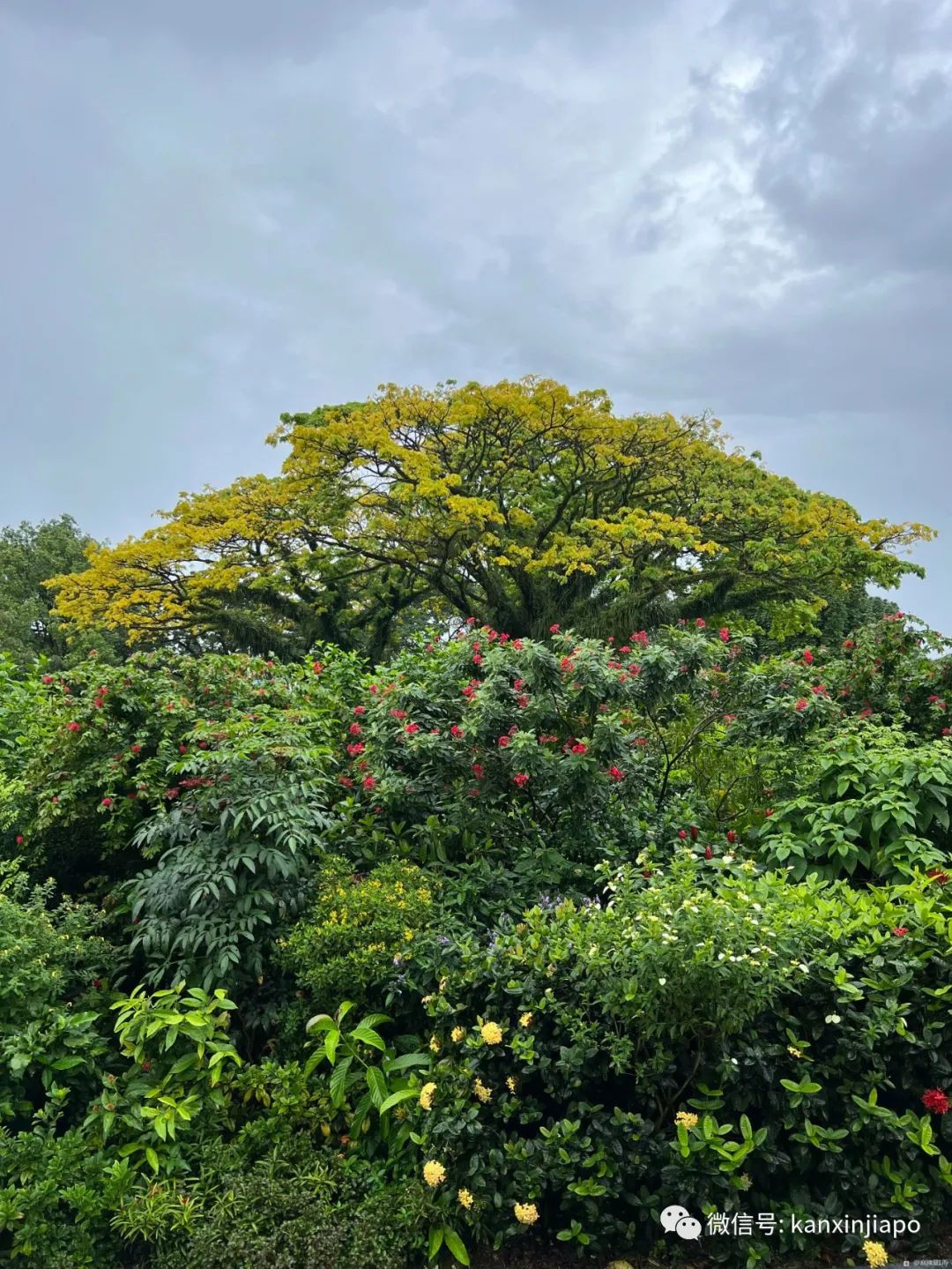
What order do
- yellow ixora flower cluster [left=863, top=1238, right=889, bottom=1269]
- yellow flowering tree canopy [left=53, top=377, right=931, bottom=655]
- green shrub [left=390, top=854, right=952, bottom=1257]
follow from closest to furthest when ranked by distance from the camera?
yellow ixora flower cluster [left=863, top=1238, right=889, bottom=1269] < green shrub [left=390, top=854, right=952, bottom=1257] < yellow flowering tree canopy [left=53, top=377, right=931, bottom=655]

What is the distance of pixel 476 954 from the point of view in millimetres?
2893

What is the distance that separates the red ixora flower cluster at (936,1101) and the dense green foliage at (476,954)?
1 centimetres

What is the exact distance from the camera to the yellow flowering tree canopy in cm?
1457

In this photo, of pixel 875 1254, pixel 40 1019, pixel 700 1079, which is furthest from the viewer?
pixel 40 1019

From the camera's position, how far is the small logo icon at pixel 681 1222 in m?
2.47

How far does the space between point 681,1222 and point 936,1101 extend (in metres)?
0.88

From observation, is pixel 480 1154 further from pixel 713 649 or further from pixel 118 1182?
pixel 713 649

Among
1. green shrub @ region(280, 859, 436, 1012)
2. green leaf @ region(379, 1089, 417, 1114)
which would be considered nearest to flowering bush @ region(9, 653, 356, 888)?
green shrub @ region(280, 859, 436, 1012)

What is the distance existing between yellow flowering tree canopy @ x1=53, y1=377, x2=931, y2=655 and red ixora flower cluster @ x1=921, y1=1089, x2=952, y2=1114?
11.4m

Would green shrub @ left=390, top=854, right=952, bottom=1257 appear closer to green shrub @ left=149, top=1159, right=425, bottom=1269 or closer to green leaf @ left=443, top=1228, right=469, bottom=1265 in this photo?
green leaf @ left=443, top=1228, right=469, bottom=1265

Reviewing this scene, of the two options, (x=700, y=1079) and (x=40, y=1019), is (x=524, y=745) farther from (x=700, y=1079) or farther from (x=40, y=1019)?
(x=40, y=1019)

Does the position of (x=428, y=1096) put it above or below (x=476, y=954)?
below

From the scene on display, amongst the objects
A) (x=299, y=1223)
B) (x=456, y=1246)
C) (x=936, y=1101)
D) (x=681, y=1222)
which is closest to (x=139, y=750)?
(x=299, y=1223)

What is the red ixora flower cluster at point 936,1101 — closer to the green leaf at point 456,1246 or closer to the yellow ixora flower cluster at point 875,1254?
the yellow ixora flower cluster at point 875,1254
